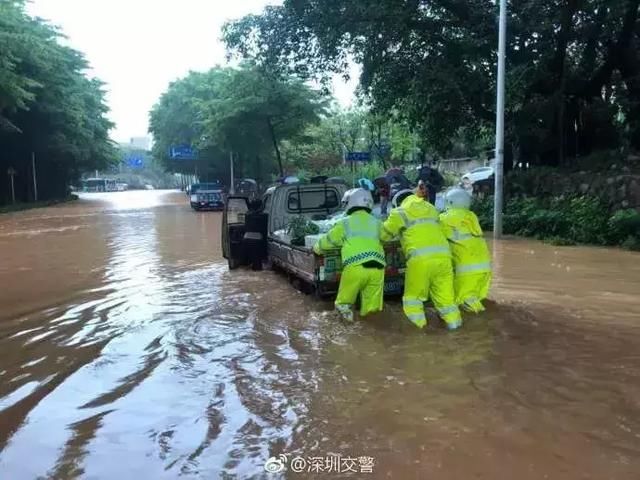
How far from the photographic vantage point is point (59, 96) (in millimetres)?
39406

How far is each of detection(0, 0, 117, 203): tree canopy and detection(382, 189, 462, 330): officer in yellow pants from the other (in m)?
24.3

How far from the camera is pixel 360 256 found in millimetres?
6770

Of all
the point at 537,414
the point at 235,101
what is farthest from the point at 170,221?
the point at 537,414

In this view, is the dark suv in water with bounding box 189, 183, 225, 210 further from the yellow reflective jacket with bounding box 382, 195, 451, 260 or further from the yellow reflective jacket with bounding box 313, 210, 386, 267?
the yellow reflective jacket with bounding box 382, 195, 451, 260

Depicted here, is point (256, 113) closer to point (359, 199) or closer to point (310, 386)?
point (359, 199)

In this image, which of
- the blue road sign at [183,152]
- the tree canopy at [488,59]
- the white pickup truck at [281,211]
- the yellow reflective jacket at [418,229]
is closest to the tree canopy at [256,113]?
the blue road sign at [183,152]

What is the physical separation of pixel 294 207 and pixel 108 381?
598cm

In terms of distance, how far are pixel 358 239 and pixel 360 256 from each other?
186mm

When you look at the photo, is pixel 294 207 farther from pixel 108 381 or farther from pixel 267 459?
pixel 267 459

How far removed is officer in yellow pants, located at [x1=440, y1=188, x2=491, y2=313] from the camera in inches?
270

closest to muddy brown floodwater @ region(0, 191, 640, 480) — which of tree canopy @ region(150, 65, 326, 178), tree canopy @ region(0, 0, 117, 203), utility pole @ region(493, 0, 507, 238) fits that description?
utility pole @ region(493, 0, 507, 238)

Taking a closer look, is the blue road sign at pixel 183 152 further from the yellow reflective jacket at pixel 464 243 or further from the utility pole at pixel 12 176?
the yellow reflective jacket at pixel 464 243

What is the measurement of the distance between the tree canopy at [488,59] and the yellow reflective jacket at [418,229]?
10.8m

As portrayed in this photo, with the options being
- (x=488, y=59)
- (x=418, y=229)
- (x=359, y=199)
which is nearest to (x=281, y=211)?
(x=359, y=199)
